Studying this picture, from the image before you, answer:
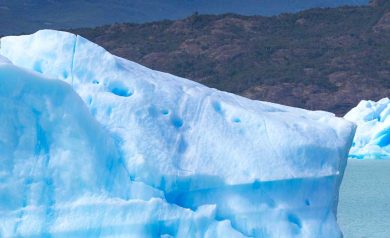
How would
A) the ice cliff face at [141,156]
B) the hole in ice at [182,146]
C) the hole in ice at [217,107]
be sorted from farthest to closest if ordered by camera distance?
the hole in ice at [217,107] → the hole in ice at [182,146] → the ice cliff face at [141,156]


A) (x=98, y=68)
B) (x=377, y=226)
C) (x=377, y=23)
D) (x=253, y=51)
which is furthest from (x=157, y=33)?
(x=98, y=68)

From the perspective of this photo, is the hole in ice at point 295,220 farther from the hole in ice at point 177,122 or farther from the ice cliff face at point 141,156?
the hole in ice at point 177,122

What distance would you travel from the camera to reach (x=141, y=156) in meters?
8.21

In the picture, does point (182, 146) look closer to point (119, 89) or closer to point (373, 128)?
point (119, 89)

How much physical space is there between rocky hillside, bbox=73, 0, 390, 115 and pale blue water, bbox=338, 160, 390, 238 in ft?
108

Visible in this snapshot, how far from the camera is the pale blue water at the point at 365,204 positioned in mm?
17000

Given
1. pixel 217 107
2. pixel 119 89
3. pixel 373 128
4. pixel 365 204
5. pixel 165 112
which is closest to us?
pixel 165 112

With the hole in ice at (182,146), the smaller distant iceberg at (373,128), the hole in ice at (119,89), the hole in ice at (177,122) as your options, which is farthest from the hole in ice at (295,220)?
the smaller distant iceberg at (373,128)

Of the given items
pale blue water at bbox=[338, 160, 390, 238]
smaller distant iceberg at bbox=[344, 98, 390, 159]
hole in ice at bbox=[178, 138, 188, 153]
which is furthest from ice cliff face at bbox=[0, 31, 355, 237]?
smaller distant iceberg at bbox=[344, 98, 390, 159]

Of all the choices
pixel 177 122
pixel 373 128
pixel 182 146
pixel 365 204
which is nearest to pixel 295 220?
pixel 182 146

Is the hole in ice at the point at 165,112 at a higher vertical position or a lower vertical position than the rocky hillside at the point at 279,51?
higher

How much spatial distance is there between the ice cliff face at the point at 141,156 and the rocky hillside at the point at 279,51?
60.0 metres

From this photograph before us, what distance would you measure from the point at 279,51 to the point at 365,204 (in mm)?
61855

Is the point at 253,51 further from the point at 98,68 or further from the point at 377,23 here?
the point at 98,68
